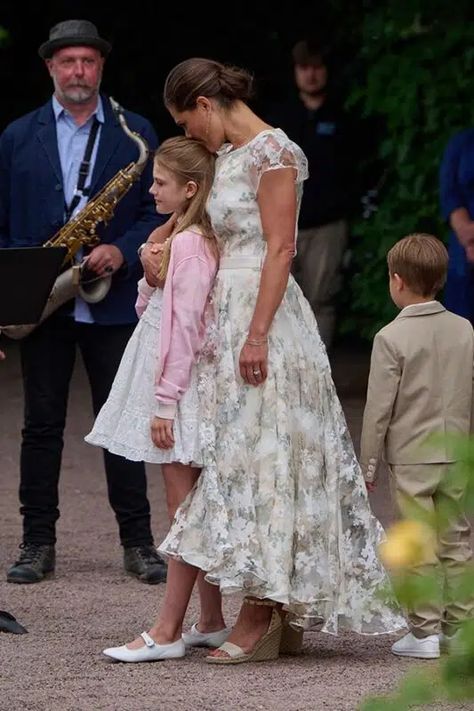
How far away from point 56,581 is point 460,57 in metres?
4.09

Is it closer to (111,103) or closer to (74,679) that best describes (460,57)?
(111,103)

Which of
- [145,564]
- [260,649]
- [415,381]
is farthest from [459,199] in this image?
→ [260,649]

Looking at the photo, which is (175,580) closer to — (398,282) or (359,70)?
(398,282)

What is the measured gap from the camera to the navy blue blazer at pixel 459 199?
262 inches

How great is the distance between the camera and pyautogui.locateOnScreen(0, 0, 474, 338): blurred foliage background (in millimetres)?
8555

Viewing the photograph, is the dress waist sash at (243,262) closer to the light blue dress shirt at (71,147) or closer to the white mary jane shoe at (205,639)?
the white mary jane shoe at (205,639)

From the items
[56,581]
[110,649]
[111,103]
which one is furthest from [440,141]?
[110,649]

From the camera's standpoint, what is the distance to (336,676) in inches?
170

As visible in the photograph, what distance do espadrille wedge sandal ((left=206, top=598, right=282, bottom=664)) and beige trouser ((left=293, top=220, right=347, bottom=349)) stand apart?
16.8 ft

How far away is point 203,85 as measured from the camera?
437cm

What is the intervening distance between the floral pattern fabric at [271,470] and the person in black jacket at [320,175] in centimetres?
450

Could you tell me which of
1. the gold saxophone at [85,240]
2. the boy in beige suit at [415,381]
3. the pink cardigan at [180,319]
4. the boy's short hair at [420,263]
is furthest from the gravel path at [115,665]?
the boy's short hair at [420,263]

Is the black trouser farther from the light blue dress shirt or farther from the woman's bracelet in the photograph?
the woman's bracelet

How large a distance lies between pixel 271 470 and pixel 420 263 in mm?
759
